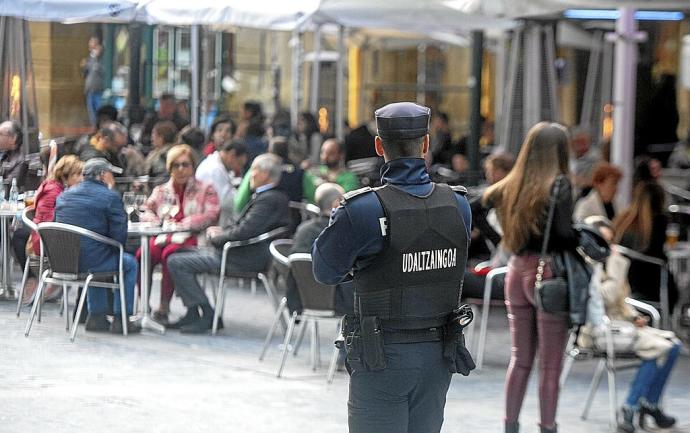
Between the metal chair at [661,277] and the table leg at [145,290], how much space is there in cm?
349

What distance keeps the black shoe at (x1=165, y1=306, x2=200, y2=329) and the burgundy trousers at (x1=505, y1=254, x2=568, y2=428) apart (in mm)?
4325

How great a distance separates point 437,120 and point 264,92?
5.48 metres

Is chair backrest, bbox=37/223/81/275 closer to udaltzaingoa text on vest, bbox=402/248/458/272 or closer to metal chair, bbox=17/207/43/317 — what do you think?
metal chair, bbox=17/207/43/317

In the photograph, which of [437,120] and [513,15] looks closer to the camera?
[513,15]

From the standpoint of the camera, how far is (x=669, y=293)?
10438mm

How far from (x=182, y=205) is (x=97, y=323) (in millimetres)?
1978

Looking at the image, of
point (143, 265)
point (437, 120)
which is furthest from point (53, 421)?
point (437, 120)

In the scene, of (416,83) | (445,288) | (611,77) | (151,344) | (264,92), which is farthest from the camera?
(416,83)

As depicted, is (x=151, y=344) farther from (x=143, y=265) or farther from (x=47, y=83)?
(x=47, y=83)

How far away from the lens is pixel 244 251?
10.9m

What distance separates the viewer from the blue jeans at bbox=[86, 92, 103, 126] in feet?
39.4

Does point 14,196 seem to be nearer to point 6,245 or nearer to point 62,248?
point 6,245

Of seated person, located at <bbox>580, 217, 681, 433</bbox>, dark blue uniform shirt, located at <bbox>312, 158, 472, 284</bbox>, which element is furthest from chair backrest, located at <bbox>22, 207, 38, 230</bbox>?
dark blue uniform shirt, located at <bbox>312, 158, 472, 284</bbox>

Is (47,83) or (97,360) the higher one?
(47,83)
